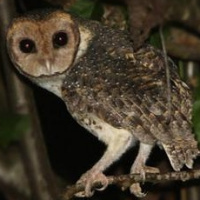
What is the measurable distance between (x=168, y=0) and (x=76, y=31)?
3.21ft

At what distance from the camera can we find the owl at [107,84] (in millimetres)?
1573

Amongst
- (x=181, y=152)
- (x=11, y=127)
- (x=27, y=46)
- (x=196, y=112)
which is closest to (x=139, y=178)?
(x=181, y=152)

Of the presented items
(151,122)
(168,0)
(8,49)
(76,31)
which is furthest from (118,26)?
(168,0)

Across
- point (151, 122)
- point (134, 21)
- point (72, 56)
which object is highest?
point (134, 21)

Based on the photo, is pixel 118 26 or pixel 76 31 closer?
pixel 76 31

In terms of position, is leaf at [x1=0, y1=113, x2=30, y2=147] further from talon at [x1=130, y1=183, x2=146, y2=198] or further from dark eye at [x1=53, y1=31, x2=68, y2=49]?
talon at [x1=130, y1=183, x2=146, y2=198]

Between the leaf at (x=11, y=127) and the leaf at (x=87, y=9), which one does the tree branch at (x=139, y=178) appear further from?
the leaf at (x=87, y=9)

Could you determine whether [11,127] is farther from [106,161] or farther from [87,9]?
[87,9]

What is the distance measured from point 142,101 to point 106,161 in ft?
0.70

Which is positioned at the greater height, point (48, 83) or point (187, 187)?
point (48, 83)

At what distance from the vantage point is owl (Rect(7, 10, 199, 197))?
1.57 meters

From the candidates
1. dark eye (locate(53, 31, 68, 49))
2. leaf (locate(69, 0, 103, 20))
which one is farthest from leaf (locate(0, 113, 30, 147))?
leaf (locate(69, 0, 103, 20))

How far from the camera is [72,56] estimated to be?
1.76m

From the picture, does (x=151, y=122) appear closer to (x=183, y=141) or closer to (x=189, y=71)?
(x=183, y=141)
